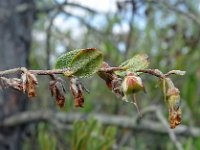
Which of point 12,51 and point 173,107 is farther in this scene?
point 12,51

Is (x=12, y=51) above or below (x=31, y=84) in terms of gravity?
above

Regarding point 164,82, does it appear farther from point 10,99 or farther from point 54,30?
point 54,30

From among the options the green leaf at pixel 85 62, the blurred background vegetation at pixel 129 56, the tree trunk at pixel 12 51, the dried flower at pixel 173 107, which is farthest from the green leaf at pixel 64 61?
the tree trunk at pixel 12 51

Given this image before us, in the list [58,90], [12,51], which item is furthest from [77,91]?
[12,51]

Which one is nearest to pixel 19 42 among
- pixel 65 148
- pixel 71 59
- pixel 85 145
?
pixel 65 148

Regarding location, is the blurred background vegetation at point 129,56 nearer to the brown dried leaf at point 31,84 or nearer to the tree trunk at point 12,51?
the tree trunk at point 12,51

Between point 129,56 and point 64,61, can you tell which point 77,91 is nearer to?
point 64,61

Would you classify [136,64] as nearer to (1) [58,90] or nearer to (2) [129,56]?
(1) [58,90]
